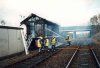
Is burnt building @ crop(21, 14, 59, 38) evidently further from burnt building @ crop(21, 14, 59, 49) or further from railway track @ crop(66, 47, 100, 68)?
railway track @ crop(66, 47, 100, 68)

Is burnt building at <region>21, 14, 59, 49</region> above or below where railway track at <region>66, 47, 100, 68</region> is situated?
above

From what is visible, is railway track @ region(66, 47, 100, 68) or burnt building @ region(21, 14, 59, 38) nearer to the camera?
railway track @ region(66, 47, 100, 68)

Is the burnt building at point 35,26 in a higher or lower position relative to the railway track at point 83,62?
higher

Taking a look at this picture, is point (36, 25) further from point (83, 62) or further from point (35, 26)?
point (83, 62)

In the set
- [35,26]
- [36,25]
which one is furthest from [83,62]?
[36,25]

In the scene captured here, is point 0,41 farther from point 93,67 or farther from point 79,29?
point 79,29

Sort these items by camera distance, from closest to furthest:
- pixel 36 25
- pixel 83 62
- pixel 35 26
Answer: pixel 83 62 < pixel 35 26 < pixel 36 25

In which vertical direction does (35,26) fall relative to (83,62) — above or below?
above

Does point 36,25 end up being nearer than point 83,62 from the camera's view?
No

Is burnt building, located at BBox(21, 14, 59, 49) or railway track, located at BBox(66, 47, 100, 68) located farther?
burnt building, located at BBox(21, 14, 59, 49)

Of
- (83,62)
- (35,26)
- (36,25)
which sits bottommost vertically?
(83,62)

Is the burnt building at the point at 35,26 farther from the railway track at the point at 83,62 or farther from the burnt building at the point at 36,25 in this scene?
the railway track at the point at 83,62

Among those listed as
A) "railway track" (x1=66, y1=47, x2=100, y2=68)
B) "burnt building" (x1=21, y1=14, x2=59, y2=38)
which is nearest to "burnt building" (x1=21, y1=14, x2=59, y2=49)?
"burnt building" (x1=21, y1=14, x2=59, y2=38)

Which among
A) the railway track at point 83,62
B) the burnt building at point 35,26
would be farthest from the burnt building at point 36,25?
the railway track at point 83,62
